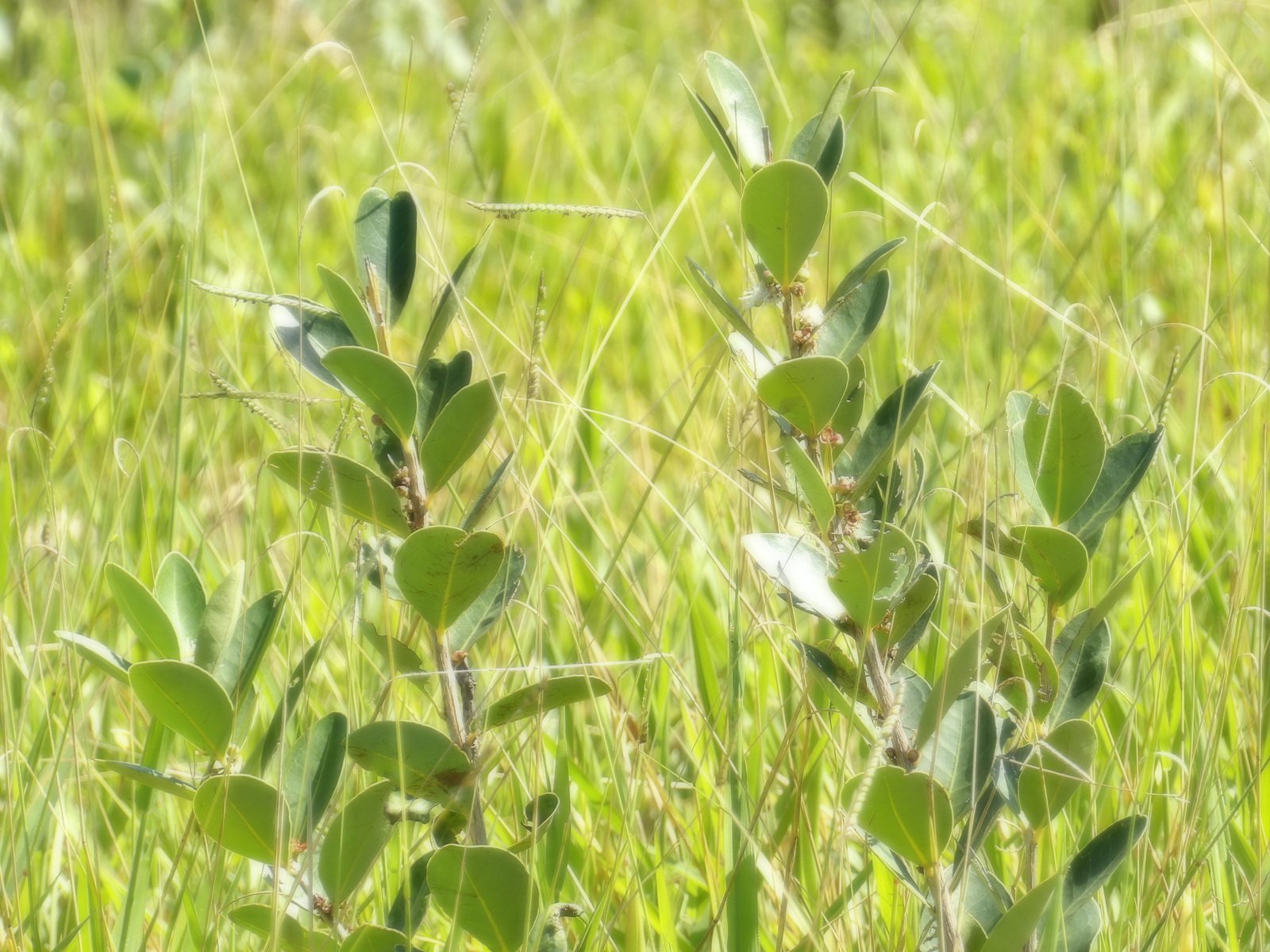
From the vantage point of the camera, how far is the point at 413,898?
0.72 meters

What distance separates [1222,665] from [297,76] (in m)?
2.70

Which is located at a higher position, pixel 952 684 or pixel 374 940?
pixel 952 684

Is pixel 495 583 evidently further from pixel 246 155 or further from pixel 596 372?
pixel 246 155

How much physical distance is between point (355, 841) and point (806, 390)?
12.6 inches

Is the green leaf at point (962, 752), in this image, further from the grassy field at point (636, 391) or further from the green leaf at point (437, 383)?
the green leaf at point (437, 383)

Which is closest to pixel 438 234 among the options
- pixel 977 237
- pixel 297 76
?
pixel 977 237

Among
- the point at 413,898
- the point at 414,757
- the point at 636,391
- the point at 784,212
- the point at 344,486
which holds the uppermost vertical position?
the point at 784,212

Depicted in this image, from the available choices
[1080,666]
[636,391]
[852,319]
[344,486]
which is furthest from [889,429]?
[636,391]

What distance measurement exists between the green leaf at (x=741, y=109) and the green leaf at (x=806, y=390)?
0.43 feet

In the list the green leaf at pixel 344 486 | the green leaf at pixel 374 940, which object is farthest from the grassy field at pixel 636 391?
the green leaf at pixel 374 940

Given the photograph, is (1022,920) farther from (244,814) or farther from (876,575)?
(244,814)

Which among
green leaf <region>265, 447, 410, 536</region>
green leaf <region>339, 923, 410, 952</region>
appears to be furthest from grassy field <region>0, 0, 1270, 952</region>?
green leaf <region>339, 923, 410, 952</region>

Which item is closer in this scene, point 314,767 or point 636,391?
point 314,767

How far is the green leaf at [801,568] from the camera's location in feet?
2.19
